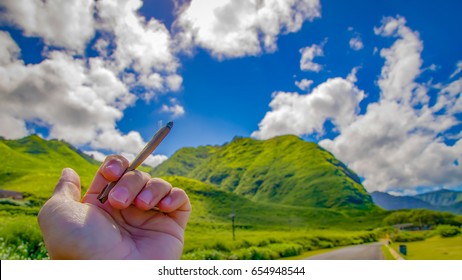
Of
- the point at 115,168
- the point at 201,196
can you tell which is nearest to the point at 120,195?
the point at 115,168

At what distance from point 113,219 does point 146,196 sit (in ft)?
0.86

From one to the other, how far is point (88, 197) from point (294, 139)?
466 ft

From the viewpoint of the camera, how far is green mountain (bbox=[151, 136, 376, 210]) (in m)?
111

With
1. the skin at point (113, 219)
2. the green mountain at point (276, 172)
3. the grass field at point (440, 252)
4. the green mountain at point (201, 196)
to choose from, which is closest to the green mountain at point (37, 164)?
the green mountain at point (201, 196)

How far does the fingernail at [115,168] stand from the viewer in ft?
4.33

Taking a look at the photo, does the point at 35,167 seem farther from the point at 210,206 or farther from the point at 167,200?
the point at 167,200

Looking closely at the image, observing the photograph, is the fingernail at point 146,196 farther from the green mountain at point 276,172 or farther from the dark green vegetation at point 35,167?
the green mountain at point 276,172

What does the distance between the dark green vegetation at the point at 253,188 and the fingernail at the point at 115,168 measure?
66.4 ft

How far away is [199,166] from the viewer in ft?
430

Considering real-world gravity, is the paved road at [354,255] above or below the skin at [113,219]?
above

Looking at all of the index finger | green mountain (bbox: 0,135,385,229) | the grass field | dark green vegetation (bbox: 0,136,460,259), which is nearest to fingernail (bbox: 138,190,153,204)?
the index finger
